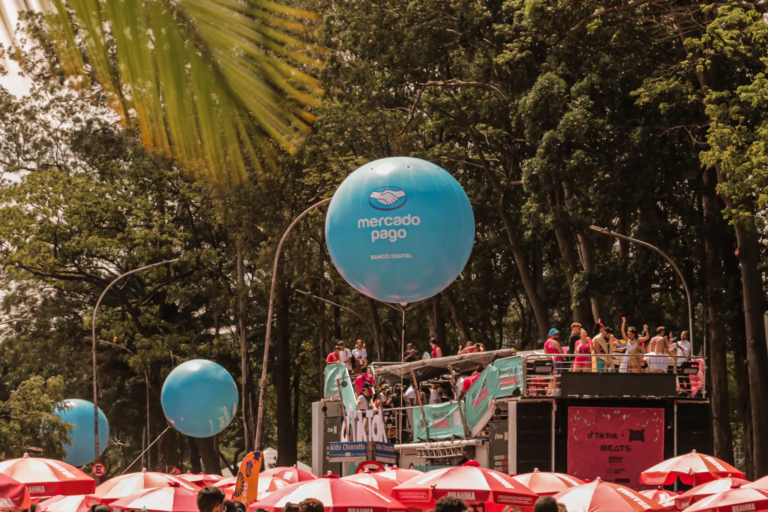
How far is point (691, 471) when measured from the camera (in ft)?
64.2

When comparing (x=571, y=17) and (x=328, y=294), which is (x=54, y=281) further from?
(x=571, y=17)

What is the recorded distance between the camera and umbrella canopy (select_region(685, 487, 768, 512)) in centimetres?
1409

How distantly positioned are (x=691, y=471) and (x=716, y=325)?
11887 millimetres

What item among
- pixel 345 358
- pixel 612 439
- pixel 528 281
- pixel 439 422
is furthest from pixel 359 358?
pixel 612 439

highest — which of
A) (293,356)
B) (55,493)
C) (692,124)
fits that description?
(692,124)

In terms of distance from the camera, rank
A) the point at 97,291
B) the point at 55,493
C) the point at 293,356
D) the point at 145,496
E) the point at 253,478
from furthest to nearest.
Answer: the point at 293,356 → the point at 97,291 → the point at 55,493 → the point at 145,496 → the point at 253,478

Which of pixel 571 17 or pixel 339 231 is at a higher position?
pixel 571 17

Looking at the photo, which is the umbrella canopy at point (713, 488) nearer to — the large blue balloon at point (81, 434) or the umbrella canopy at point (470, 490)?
the umbrella canopy at point (470, 490)

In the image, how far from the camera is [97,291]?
48.5m

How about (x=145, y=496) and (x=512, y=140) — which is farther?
(x=512, y=140)

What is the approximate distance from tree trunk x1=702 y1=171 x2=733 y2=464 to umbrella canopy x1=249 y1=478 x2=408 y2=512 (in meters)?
18.8

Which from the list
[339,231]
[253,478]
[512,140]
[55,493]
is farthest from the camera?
[512,140]

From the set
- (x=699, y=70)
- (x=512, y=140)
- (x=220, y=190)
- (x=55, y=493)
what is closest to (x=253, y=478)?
(x=55, y=493)

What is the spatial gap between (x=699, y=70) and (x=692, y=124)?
3.92 meters
